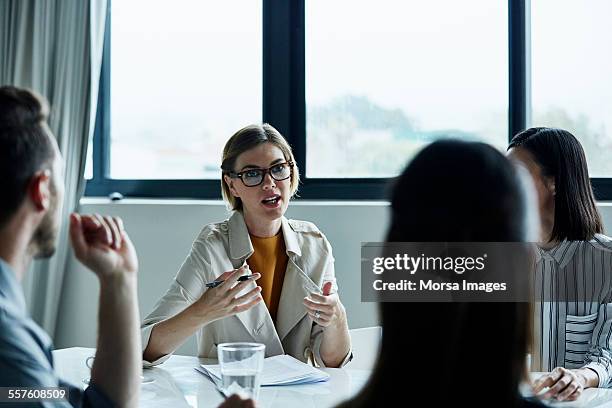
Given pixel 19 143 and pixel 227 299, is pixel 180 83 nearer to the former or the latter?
pixel 227 299

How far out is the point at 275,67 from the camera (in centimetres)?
355

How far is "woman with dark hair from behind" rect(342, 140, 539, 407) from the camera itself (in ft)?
2.77

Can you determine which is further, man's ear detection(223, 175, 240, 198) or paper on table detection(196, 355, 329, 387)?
man's ear detection(223, 175, 240, 198)

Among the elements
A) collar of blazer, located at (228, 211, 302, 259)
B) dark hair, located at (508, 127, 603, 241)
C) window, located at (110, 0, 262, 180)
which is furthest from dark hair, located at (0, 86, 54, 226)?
window, located at (110, 0, 262, 180)

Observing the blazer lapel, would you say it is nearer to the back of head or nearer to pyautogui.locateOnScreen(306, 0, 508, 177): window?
pyautogui.locateOnScreen(306, 0, 508, 177): window

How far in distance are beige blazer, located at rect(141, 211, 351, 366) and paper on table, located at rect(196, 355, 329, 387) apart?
251mm

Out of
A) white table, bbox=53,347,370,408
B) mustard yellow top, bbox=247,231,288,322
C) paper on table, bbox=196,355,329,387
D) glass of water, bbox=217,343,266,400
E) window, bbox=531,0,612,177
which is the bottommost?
white table, bbox=53,347,370,408

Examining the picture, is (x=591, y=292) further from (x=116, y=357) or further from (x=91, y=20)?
(x=91, y=20)

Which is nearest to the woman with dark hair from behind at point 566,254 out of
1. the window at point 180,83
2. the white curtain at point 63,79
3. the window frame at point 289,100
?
the window frame at point 289,100

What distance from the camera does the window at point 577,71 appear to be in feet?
10.4

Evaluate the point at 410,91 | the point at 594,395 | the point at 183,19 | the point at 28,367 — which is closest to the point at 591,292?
the point at 594,395

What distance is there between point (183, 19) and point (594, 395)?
2.63 m

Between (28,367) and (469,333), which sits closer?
(469,333)

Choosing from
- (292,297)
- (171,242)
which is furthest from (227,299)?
(171,242)
